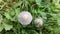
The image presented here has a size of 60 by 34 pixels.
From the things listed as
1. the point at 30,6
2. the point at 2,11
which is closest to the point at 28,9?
the point at 30,6

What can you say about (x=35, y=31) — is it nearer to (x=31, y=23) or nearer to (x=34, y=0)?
(x=31, y=23)

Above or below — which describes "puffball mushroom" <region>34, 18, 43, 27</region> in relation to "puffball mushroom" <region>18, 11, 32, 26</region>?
below

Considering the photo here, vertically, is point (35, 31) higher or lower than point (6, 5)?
lower

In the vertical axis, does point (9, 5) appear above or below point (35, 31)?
above

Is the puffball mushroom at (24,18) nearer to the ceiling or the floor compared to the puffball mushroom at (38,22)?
nearer to the ceiling

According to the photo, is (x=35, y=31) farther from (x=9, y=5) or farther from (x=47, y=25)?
(x=9, y=5)

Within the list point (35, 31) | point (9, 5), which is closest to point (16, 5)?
point (9, 5)
